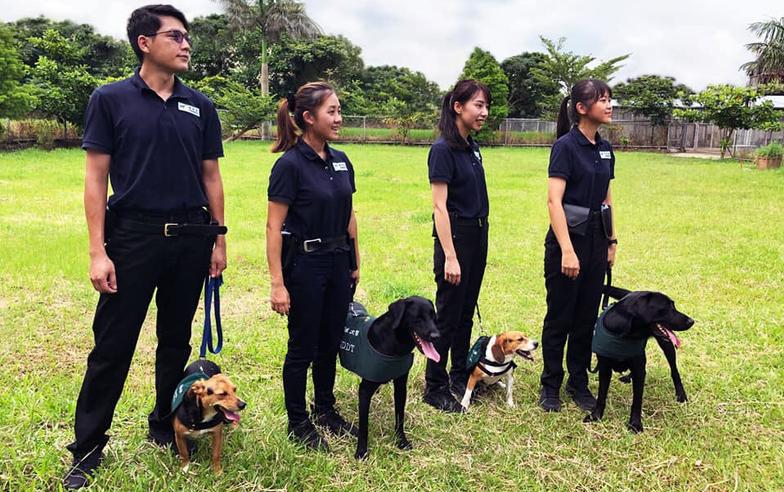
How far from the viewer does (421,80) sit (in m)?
34.5

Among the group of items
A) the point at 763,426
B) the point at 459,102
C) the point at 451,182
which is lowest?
the point at 763,426

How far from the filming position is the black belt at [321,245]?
2.80m

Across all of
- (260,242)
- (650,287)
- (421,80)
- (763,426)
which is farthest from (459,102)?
(421,80)

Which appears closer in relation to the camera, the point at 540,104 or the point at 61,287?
the point at 61,287

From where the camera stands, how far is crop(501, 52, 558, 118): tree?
35.0m

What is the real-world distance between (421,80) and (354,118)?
19.6 feet

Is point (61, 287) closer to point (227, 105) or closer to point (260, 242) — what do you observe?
point (260, 242)

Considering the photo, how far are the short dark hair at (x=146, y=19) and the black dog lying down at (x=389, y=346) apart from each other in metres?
1.61

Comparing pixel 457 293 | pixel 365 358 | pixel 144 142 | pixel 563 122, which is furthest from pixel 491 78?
pixel 144 142

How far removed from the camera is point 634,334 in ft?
10.3

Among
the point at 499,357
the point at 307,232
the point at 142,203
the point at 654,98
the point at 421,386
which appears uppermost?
the point at 654,98

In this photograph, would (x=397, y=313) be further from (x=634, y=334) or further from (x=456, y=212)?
(x=634, y=334)

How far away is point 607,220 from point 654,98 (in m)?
28.1

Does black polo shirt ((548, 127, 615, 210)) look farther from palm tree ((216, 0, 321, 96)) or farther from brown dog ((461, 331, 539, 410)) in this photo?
palm tree ((216, 0, 321, 96))
